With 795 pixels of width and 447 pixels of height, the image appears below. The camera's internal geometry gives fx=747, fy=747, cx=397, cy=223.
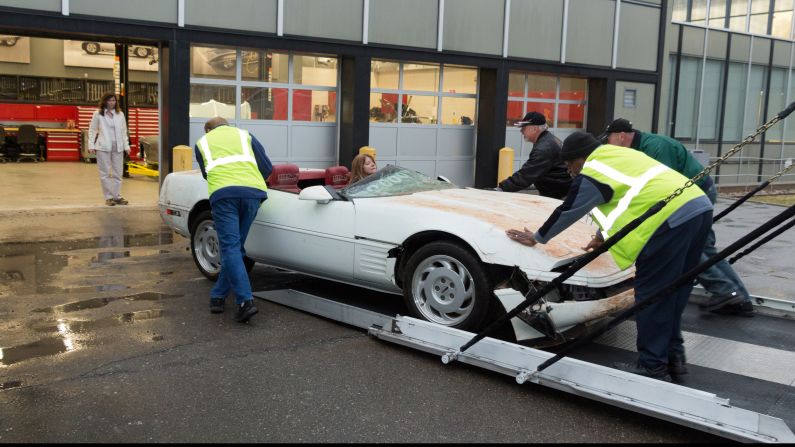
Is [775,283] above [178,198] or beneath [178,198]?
beneath

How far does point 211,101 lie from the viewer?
13.6 m

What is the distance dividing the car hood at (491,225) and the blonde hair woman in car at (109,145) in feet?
25.8

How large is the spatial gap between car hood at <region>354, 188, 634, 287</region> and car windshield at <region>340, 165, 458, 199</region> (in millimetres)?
155

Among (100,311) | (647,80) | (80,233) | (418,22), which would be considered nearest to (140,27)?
(80,233)

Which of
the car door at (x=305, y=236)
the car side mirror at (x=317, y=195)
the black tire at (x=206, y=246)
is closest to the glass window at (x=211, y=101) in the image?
the black tire at (x=206, y=246)

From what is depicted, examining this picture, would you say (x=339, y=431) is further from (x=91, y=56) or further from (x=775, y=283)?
(x=91, y=56)

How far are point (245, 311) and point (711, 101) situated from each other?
62.3 ft

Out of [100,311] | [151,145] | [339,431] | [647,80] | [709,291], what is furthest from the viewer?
[647,80]

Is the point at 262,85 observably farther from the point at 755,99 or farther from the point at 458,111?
the point at 755,99

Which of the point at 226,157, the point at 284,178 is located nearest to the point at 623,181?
the point at 226,157

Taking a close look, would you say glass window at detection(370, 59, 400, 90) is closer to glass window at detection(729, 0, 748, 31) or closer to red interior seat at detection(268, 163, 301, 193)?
red interior seat at detection(268, 163, 301, 193)

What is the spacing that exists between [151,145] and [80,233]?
8.43 meters

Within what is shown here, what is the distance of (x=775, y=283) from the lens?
310 inches

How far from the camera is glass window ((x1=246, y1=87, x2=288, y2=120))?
551 inches
